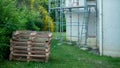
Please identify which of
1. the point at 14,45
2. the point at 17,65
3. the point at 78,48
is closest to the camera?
the point at 17,65

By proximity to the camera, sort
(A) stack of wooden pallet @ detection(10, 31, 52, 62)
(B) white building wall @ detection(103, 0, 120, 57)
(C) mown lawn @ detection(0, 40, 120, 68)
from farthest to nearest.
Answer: (B) white building wall @ detection(103, 0, 120, 57)
(A) stack of wooden pallet @ detection(10, 31, 52, 62)
(C) mown lawn @ detection(0, 40, 120, 68)

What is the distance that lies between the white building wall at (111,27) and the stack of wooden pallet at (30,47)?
267cm

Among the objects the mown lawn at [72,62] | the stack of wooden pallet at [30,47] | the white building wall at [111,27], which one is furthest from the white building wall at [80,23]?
the stack of wooden pallet at [30,47]

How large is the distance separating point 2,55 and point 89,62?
2.91 metres

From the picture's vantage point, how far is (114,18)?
35.7 ft

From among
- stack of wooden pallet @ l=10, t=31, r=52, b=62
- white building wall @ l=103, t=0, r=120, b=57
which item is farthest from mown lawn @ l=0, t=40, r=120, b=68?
white building wall @ l=103, t=0, r=120, b=57

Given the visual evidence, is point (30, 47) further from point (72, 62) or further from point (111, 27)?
point (111, 27)

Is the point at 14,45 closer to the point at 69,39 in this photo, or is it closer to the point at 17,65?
the point at 17,65

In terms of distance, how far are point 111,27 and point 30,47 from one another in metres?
3.37

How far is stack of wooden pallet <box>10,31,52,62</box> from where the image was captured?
30.7 ft

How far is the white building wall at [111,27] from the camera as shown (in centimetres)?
1084

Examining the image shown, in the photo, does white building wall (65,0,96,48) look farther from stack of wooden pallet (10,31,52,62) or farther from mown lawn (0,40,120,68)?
stack of wooden pallet (10,31,52,62)

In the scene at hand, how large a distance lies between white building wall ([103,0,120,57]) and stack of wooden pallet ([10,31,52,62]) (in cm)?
267

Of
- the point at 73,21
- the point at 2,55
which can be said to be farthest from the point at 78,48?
→ the point at 2,55
